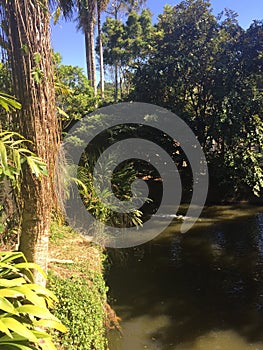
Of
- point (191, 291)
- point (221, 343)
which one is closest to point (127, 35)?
point (191, 291)

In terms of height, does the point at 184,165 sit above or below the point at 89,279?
above

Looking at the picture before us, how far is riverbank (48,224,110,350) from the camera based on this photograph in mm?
2775

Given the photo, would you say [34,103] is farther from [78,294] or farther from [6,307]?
[78,294]

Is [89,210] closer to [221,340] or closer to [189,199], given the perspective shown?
[221,340]

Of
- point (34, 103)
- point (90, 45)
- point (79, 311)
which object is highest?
point (90, 45)

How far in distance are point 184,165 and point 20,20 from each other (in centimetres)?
889

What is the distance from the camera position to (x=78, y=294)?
10.3 ft

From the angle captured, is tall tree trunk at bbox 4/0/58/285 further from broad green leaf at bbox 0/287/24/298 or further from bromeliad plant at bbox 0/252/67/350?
broad green leaf at bbox 0/287/24/298

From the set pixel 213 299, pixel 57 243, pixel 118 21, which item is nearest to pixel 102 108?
pixel 57 243

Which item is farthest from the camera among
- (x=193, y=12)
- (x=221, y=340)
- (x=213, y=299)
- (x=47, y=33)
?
(x=193, y=12)

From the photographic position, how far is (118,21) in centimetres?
2128

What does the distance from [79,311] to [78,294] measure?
227 mm

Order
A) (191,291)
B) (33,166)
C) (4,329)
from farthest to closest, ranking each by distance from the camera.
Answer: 1. (191,291)
2. (33,166)
3. (4,329)

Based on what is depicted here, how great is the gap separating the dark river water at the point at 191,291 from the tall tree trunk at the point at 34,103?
5.60ft
